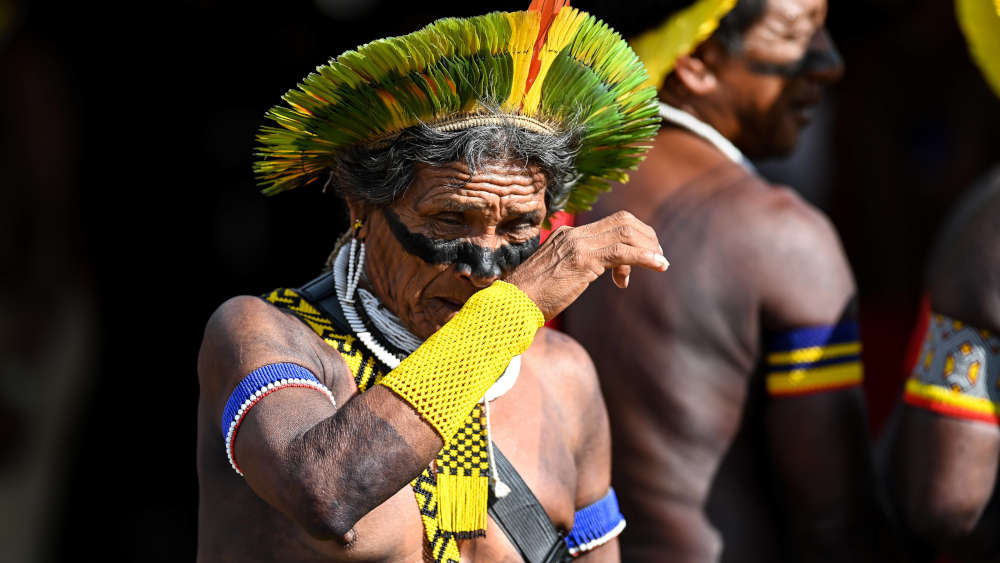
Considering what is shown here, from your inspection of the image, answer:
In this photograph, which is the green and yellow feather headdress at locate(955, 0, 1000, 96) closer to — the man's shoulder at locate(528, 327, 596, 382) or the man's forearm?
the man's shoulder at locate(528, 327, 596, 382)

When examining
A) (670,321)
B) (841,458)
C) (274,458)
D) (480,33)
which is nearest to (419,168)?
(480,33)

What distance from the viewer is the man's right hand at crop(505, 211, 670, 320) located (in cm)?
228

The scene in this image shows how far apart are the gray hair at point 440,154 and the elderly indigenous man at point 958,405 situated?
57.9 inches

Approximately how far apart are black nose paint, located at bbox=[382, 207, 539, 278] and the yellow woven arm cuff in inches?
5.3

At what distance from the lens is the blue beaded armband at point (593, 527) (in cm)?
271

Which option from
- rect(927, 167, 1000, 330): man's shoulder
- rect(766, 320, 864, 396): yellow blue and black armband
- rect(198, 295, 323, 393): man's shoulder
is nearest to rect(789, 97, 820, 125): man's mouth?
rect(927, 167, 1000, 330): man's shoulder

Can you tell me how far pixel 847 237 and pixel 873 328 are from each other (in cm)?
59

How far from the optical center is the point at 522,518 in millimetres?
2525

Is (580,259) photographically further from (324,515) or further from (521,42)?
(324,515)

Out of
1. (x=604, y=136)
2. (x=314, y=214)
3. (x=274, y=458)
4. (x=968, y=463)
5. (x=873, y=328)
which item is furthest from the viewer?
(x=873, y=328)

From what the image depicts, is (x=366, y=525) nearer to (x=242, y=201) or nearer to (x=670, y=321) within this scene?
(x=670, y=321)

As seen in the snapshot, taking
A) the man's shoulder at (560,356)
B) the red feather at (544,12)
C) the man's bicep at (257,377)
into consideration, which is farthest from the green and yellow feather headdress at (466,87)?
the man's shoulder at (560,356)

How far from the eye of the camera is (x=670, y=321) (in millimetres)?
3520

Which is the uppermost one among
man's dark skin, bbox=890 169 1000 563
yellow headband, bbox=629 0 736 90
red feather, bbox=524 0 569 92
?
red feather, bbox=524 0 569 92
